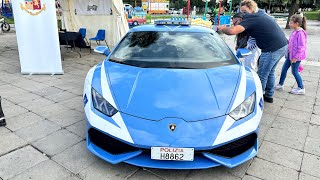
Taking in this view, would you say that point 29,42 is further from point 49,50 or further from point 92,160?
point 92,160

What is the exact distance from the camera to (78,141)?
10.4ft

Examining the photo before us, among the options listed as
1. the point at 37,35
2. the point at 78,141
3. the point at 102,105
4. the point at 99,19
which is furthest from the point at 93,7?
the point at 102,105

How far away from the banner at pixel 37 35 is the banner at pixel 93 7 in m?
3.89

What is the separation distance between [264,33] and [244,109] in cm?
221

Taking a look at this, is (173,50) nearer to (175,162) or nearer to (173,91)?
(173,91)

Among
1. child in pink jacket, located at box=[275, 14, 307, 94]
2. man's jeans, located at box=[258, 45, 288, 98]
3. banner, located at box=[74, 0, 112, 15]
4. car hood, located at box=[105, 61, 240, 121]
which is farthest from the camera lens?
banner, located at box=[74, 0, 112, 15]

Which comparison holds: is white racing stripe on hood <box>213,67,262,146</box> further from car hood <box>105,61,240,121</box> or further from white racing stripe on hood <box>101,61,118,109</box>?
white racing stripe on hood <box>101,61,118,109</box>

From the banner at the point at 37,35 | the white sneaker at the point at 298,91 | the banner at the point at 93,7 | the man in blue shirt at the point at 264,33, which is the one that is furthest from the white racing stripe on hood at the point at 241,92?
the banner at the point at 93,7

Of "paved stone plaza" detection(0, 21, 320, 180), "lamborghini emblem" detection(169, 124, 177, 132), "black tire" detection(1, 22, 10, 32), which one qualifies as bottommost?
"paved stone plaza" detection(0, 21, 320, 180)

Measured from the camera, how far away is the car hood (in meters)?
2.44

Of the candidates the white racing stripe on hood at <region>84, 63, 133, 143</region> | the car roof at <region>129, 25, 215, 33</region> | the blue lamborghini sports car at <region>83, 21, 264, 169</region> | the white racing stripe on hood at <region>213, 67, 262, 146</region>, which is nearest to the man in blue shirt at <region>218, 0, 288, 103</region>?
the car roof at <region>129, 25, 215, 33</region>

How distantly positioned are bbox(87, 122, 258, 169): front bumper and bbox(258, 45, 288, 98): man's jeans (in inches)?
88.3

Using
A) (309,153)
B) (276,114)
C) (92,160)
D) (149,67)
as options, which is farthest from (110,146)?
(276,114)

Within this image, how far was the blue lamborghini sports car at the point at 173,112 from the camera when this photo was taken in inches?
90.0
